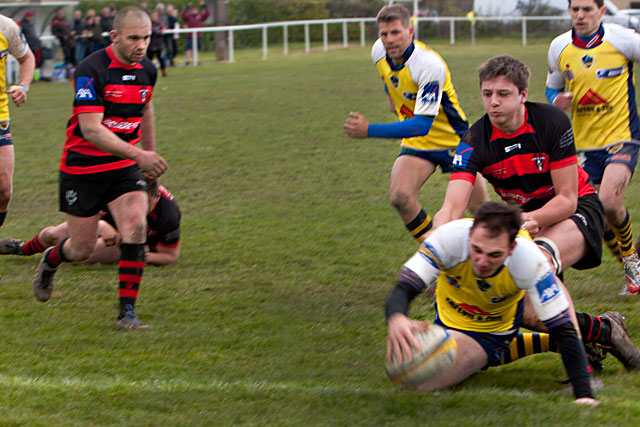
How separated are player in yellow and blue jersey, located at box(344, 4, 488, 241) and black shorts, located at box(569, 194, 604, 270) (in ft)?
3.90

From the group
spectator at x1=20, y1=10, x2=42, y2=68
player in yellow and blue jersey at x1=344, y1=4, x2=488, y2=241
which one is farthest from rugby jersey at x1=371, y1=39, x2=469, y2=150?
spectator at x1=20, y1=10, x2=42, y2=68

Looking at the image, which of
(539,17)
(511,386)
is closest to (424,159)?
Answer: (511,386)

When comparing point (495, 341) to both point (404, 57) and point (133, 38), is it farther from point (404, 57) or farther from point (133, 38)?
point (133, 38)

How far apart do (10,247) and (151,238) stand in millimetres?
1254

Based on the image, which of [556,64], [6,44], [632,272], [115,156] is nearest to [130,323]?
[115,156]

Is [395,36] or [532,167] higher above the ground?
[395,36]

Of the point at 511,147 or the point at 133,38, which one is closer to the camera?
the point at 511,147

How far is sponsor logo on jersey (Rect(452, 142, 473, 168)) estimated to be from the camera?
5039 mm

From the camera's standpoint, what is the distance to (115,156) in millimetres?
5758

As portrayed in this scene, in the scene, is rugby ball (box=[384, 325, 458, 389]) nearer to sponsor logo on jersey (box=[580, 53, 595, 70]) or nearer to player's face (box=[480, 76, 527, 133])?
player's face (box=[480, 76, 527, 133])

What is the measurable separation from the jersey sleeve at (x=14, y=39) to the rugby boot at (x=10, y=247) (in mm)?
1579

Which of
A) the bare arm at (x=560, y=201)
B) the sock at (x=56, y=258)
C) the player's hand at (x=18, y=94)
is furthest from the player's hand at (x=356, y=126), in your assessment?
the player's hand at (x=18, y=94)

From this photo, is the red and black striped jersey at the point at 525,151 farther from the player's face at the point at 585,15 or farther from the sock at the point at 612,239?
the player's face at the point at 585,15

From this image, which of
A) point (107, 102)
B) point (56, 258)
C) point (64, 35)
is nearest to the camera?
point (107, 102)
